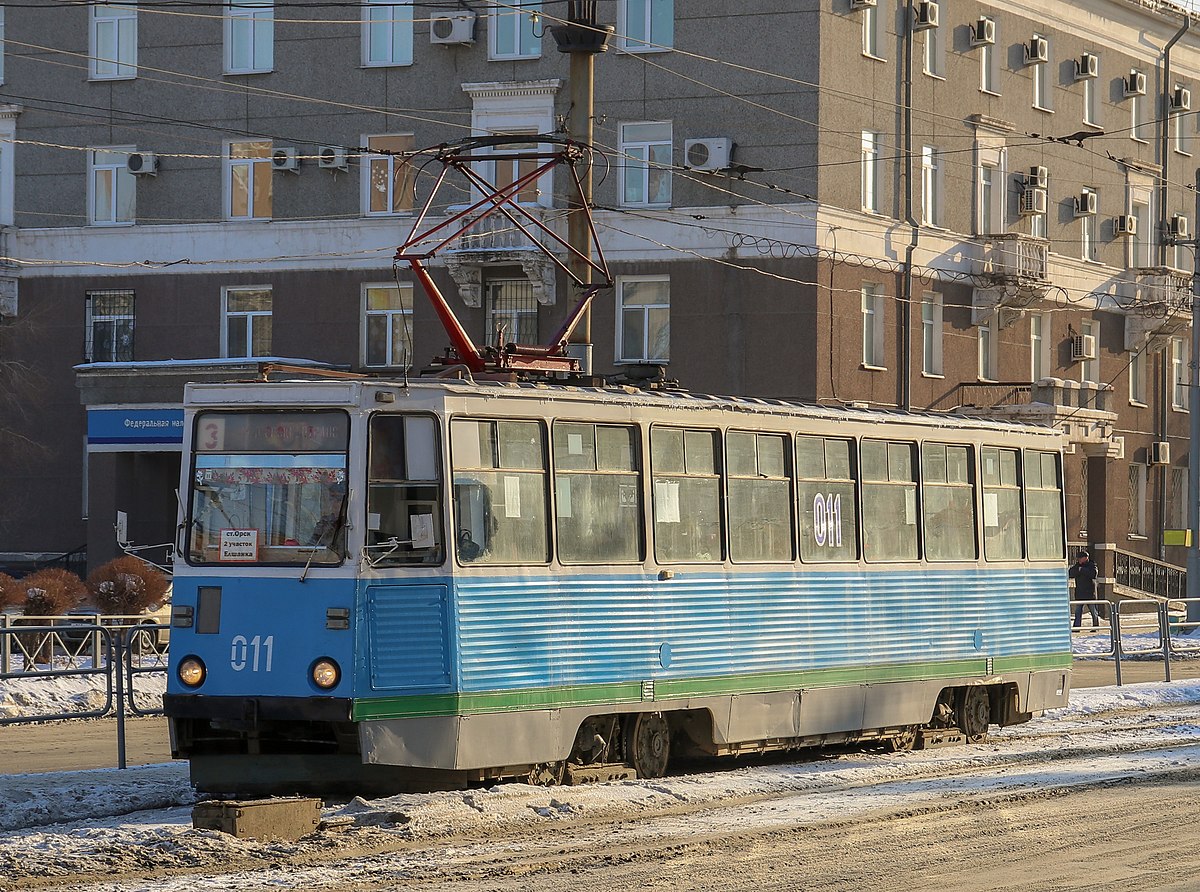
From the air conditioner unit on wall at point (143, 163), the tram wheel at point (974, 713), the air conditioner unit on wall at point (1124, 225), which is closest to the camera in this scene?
the tram wheel at point (974, 713)

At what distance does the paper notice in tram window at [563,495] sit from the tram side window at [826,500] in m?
2.88

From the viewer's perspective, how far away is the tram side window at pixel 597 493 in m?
14.6

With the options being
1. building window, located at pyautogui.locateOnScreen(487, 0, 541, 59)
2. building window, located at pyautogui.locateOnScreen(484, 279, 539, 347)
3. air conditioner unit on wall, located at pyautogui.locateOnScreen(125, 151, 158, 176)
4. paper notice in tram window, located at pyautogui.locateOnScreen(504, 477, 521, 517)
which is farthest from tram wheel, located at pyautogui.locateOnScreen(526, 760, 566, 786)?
air conditioner unit on wall, located at pyautogui.locateOnScreen(125, 151, 158, 176)

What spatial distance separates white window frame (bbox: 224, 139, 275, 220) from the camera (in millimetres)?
42312

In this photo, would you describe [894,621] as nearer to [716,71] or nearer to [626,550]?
[626,550]

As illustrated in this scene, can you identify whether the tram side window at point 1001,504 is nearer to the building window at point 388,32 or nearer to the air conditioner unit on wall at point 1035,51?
the building window at point 388,32

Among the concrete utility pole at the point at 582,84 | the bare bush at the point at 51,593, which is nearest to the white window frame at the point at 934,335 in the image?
the bare bush at the point at 51,593

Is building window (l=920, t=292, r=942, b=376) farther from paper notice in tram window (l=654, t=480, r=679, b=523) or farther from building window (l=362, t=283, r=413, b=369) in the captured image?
paper notice in tram window (l=654, t=480, r=679, b=523)

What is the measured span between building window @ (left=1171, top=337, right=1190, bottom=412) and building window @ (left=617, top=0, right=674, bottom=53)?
18.0m

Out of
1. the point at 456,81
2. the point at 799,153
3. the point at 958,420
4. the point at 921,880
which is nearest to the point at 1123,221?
the point at 799,153

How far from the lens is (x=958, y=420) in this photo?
1909 cm

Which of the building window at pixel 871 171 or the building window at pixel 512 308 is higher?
the building window at pixel 871 171

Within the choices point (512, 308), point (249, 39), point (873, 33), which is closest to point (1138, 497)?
point (873, 33)

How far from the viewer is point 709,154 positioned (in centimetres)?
3869
